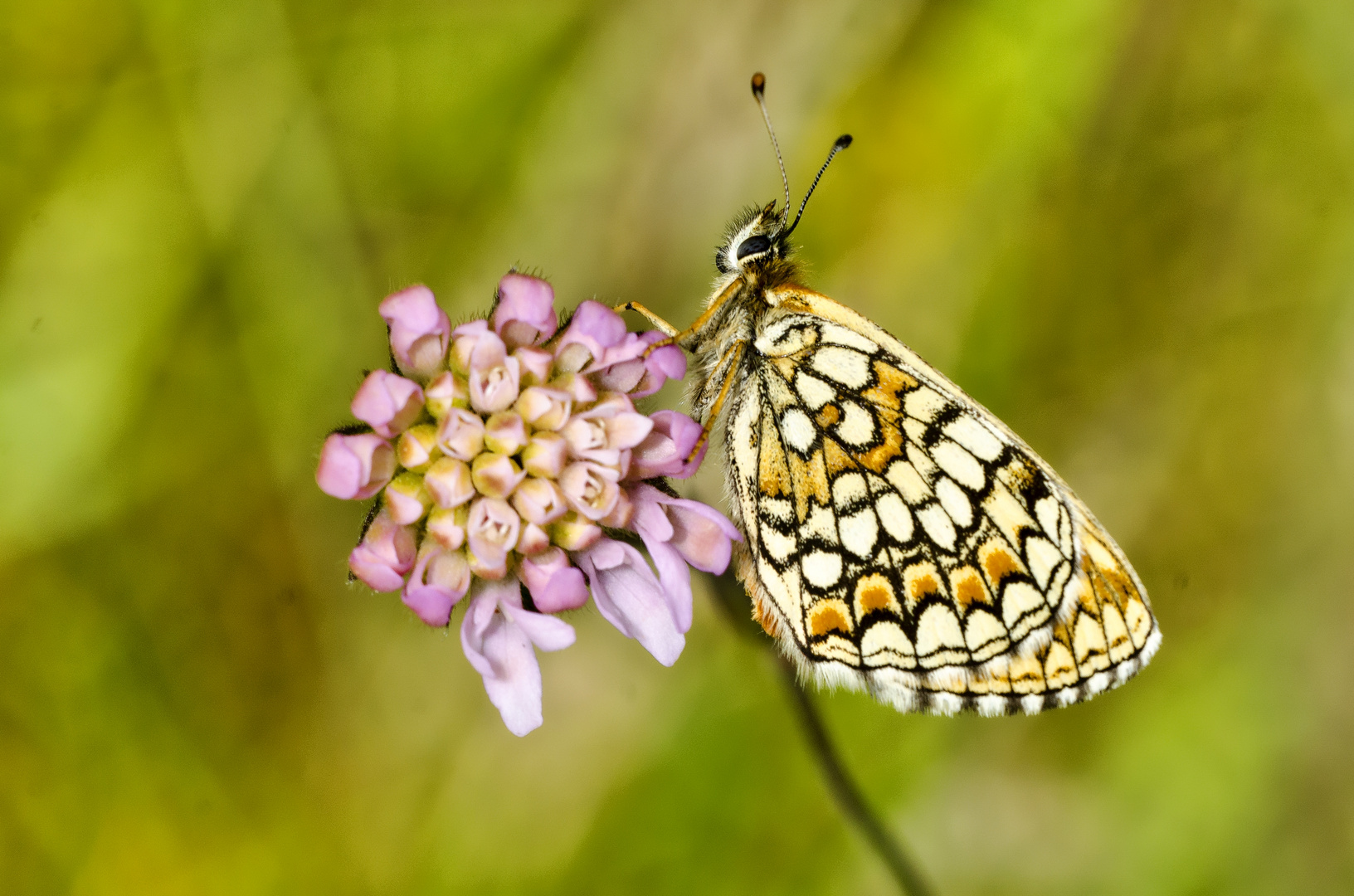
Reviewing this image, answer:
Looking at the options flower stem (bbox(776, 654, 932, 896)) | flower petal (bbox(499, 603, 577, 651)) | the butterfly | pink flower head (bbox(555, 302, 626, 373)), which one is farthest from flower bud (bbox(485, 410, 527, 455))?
flower stem (bbox(776, 654, 932, 896))

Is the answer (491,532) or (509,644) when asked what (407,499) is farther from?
(509,644)

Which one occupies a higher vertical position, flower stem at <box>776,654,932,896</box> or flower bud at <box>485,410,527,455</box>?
flower bud at <box>485,410,527,455</box>

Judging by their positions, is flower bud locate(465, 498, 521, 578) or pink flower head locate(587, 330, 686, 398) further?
pink flower head locate(587, 330, 686, 398)

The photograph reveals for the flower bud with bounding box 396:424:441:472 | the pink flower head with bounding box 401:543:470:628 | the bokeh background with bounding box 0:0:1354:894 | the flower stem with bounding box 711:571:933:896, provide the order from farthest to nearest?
1. the bokeh background with bounding box 0:0:1354:894
2. the flower stem with bounding box 711:571:933:896
3. the flower bud with bounding box 396:424:441:472
4. the pink flower head with bounding box 401:543:470:628

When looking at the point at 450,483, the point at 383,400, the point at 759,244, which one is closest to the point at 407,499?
the point at 450,483

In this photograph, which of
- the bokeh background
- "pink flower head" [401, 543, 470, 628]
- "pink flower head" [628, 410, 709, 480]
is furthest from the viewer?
the bokeh background

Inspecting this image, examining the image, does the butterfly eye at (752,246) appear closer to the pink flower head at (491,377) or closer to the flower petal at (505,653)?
the pink flower head at (491,377)

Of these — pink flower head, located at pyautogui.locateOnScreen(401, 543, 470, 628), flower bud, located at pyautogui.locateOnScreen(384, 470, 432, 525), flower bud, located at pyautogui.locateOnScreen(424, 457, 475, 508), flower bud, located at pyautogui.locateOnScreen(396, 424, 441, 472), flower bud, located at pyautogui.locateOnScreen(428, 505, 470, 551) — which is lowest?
pink flower head, located at pyautogui.locateOnScreen(401, 543, 470, 628)

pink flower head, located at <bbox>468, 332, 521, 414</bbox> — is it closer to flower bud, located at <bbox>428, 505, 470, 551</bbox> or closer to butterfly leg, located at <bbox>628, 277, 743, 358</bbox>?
flower bud, located at <bbox>428, 505, 470, 551</bbox>
